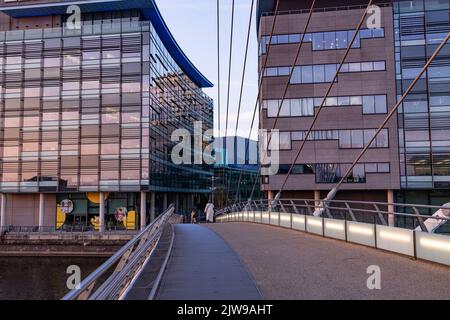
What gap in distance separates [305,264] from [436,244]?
244 centimetres

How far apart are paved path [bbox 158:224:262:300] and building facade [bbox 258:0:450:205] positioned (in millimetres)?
33396

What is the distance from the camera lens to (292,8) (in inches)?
1902

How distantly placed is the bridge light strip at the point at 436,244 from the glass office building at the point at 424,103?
36276 millimetres

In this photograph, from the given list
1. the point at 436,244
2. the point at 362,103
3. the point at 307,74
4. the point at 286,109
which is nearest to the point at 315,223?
the point at 436,244

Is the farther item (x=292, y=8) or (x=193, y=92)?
(x=193, y=92)

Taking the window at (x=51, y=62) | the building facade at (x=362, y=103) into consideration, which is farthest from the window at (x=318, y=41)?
the window at (x=51, y=62)

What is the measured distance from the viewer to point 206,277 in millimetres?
7754

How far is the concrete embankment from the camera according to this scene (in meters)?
41.6

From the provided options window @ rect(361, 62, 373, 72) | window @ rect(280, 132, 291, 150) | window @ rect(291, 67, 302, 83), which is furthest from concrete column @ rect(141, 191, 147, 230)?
window @ rect(361, 62, 373, 72)

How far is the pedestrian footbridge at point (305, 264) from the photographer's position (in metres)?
6.26

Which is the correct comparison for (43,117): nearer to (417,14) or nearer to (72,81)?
(72,81)

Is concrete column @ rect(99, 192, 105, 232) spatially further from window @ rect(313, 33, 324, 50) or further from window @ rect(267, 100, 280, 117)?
window @ rect(313, 33, 324, 50)

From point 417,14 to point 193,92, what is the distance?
136 feet

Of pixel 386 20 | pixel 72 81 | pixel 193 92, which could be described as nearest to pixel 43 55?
pixel 72 81
